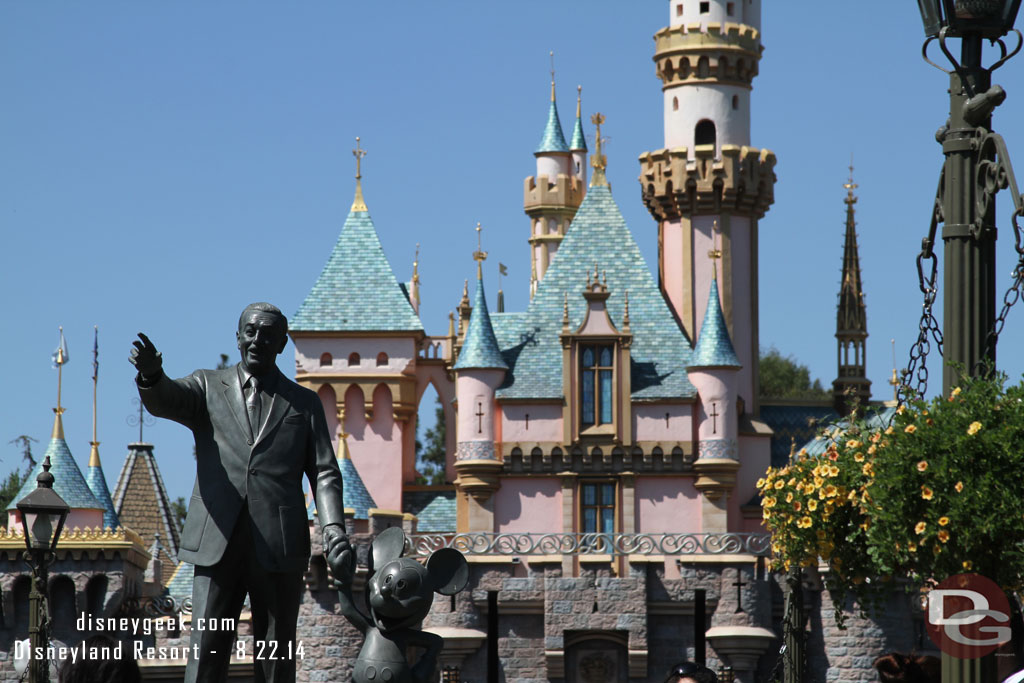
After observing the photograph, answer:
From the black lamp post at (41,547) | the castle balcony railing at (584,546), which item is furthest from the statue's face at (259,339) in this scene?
the castle balcony railing at (584,546)

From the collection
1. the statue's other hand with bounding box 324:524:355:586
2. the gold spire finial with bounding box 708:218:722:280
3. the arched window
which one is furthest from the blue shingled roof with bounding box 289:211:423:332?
the statue's other hand with bounding box 324:524:355:586

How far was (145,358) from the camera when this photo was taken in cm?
1052

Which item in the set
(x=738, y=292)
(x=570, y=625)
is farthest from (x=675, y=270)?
(x=570, y=625)

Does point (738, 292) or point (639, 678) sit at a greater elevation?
point (738, 292)

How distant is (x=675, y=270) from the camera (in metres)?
43.8

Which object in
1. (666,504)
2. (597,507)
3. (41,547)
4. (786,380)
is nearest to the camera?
(41,547)

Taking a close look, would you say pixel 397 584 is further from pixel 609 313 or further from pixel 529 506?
pixel 609 313

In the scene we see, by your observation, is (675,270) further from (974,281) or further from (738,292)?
(974,281)

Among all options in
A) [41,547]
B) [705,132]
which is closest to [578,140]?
[705,132]

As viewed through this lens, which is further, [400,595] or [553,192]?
[553,192]

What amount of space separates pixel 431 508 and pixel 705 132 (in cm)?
917

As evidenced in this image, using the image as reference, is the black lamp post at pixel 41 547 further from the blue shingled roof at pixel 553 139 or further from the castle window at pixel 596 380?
the blue shingled roof at pixel 553 139

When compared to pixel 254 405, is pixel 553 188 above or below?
above

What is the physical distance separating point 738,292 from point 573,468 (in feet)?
17.5
